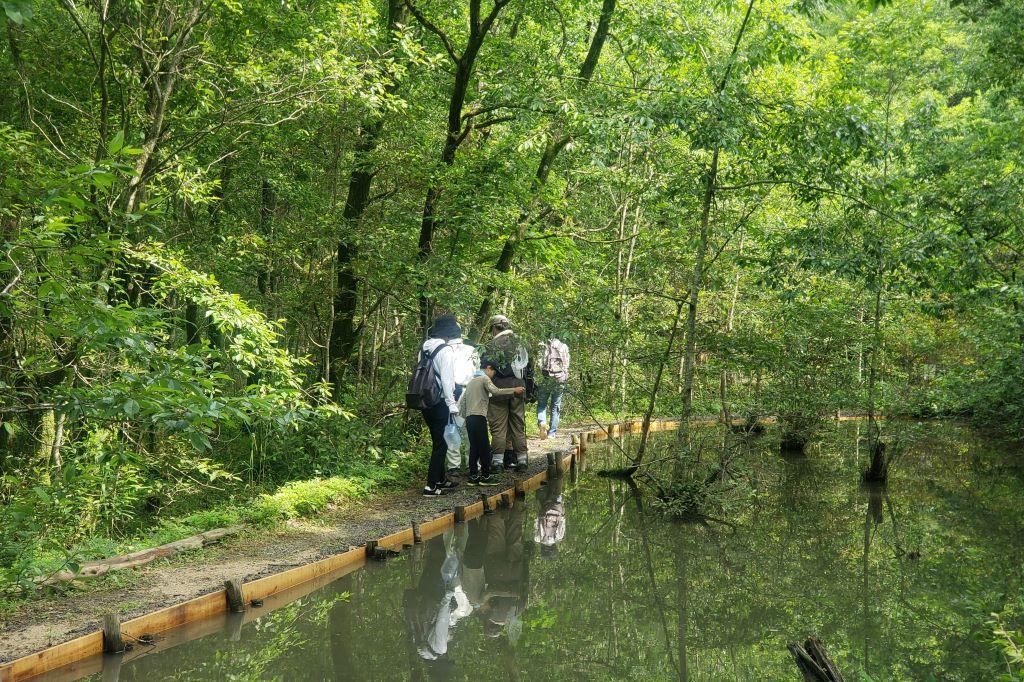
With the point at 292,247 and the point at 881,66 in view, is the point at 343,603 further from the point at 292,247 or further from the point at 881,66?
the point at 881,66

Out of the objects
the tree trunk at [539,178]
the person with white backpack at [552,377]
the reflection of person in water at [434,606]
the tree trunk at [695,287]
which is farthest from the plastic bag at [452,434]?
the tree trunk at [695,287]

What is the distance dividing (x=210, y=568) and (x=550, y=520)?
445cm

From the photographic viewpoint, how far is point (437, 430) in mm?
10430

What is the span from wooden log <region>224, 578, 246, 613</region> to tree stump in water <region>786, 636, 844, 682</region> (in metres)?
4.02

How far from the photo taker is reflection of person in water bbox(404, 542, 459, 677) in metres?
5.93

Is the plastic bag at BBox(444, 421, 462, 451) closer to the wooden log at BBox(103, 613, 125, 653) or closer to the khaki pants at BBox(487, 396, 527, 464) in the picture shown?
the khaki pants at BBox(487, 396, 527, 464)

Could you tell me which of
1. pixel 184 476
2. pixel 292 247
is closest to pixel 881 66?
pixel 292 247

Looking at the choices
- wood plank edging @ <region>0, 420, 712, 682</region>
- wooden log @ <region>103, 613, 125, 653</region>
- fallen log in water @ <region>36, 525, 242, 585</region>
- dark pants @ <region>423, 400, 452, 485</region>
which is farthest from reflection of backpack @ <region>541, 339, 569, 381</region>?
wooden log @ <region>103, 613, 125, 653</region>

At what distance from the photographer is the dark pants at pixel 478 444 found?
11.3m

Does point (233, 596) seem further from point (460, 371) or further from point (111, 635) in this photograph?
point (460, 371)

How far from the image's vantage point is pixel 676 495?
11133 millimetres

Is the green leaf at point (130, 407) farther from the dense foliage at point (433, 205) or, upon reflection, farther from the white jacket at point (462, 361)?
the white jacket at point (462, 361)

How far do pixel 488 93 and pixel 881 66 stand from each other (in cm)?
1044

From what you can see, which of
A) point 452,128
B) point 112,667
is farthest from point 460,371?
point 112,667
